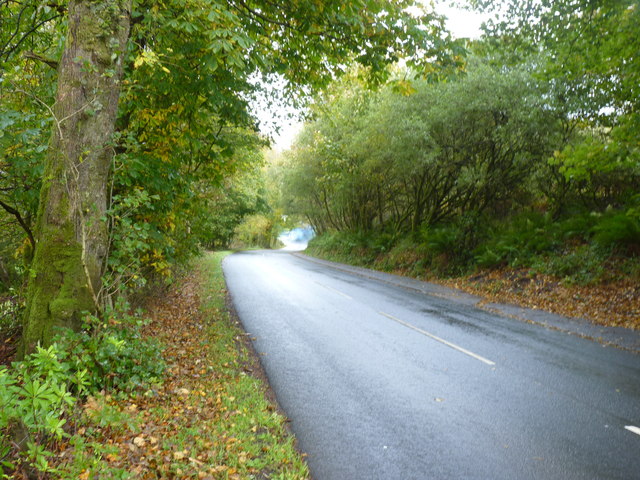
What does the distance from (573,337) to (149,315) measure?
31.7ft

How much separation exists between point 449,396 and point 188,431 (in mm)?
3546

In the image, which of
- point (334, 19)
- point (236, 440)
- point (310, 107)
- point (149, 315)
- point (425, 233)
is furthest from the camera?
point (425, 233)

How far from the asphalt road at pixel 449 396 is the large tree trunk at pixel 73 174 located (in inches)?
118

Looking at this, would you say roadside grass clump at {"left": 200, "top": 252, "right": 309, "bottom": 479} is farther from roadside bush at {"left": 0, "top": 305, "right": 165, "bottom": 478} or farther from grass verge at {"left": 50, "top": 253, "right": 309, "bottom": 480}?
roadside bush at {"left": 0, "top": 305, "right": 165, "bottom": 478}

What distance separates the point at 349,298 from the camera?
1366 centimetres

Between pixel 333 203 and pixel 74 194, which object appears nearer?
pixel 74 194

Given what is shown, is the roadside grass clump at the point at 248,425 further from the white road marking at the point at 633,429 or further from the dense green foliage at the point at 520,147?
the dense green foliage at the point at 520,147

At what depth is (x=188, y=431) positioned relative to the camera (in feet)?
13.9

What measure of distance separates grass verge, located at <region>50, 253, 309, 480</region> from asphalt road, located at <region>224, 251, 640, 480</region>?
15.3 inches

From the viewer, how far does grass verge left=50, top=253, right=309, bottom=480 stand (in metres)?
3.49

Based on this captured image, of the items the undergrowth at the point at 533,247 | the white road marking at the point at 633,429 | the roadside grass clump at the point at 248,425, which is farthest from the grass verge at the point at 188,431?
the undergrowth at the point at 533,247

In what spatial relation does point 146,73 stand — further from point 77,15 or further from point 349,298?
point 349,298

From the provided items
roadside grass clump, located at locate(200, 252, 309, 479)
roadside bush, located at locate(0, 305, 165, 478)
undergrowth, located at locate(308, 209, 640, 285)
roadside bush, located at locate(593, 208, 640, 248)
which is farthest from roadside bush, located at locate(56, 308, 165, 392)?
roadside bush, located at locate(593, 208, 640, 248)

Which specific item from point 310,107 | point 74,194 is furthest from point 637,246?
point 74,194
